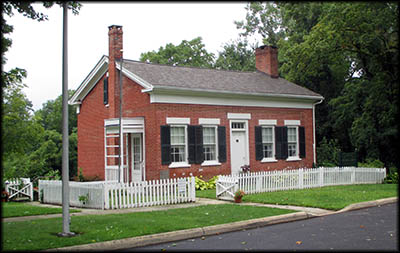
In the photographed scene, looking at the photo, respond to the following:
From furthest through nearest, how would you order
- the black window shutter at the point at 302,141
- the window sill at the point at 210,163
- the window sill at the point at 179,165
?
Answer: the black window shutter at the point at 302,141 → the window sill at the point at 210,163 → the window sill at the point at 179,165

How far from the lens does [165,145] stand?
18766 mm

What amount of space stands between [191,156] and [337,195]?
21.5ft

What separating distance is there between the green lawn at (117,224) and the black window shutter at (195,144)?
20.5 feet

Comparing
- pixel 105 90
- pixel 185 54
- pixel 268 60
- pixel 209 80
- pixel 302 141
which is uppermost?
pixel 185 54

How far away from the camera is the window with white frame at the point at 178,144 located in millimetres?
19297

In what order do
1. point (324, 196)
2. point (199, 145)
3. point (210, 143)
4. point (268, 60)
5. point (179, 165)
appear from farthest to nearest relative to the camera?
point (268, 60)
point (210, 143)
point (199, 145)
point (179, 165)
point (324, 196)

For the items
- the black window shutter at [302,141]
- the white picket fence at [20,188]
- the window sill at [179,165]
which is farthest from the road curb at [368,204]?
the white picket fence at [20,188]

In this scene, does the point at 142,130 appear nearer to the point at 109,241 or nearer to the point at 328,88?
the point at 109,241

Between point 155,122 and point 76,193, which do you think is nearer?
point 76,193

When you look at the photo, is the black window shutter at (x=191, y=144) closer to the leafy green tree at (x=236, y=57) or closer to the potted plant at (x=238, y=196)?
the potted plant at (x=238, y=196)

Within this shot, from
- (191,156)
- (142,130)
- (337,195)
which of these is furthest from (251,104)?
(337,195)

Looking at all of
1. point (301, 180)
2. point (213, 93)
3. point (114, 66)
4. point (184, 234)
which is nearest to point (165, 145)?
point (213, 93)

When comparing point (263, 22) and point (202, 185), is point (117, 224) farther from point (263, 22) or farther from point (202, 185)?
point (263, 22)

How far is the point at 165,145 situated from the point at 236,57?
1186 inches
